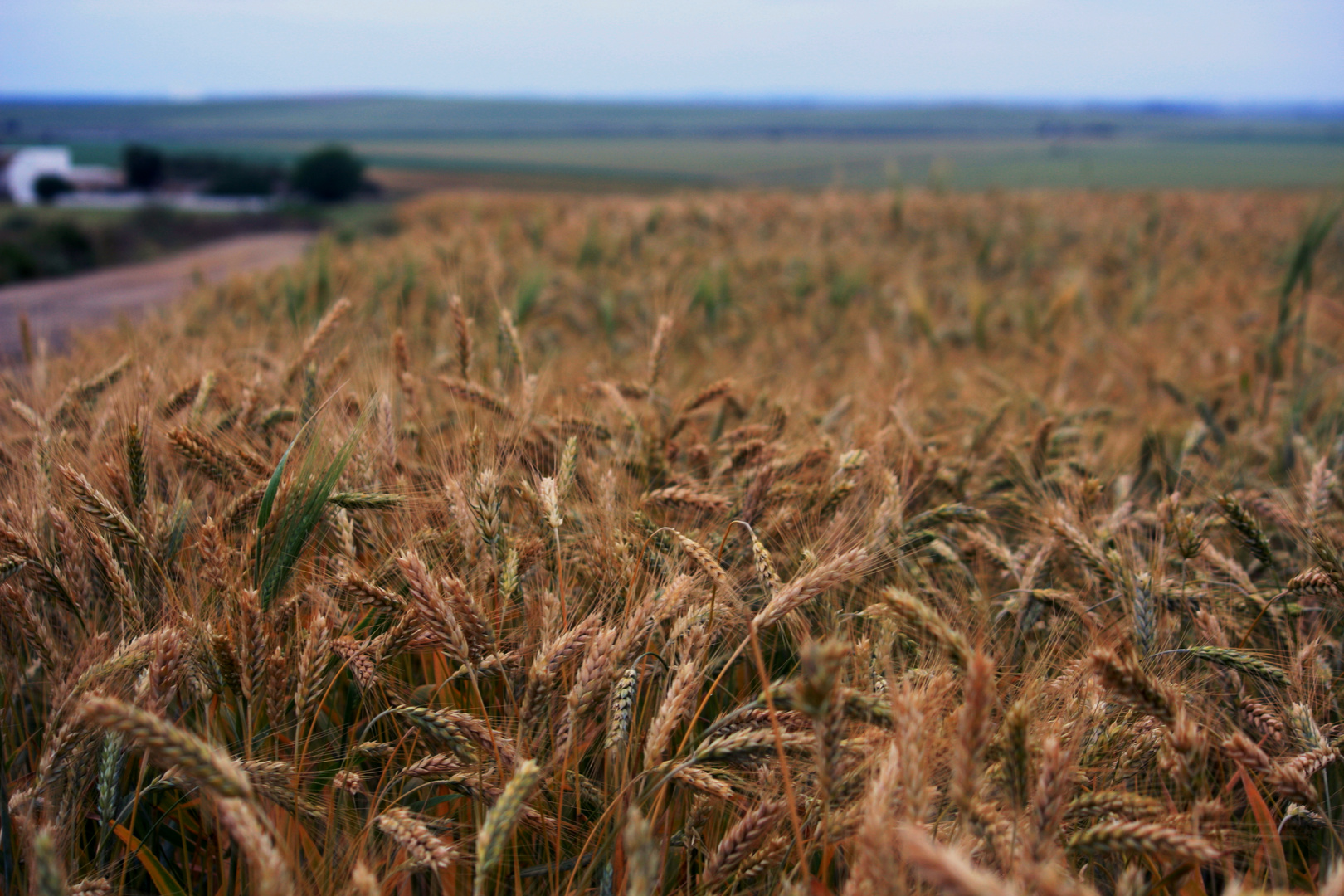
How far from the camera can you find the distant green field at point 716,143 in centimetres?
3108

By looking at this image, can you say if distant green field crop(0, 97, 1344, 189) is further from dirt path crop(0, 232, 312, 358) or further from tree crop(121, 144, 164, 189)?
dirt path crop(0, 232, 312, 358)

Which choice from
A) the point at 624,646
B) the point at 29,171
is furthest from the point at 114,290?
the point at 29,171

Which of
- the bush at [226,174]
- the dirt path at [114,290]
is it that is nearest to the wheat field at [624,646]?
the dirt path at [114,290]

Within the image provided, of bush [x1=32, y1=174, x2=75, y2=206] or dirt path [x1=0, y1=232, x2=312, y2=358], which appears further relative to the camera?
bush [x1=32, y1=174, x2=75, y2=206]

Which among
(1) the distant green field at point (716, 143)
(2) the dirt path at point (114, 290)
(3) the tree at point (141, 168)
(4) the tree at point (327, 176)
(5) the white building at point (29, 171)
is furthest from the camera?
(1) the distant green field at point (716, 143)

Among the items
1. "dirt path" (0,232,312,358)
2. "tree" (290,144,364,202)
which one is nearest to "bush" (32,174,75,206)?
"tree" (290,144,364,202)

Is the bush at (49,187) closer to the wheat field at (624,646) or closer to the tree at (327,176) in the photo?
the tree at (327,176)

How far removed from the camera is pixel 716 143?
81812 millimetres

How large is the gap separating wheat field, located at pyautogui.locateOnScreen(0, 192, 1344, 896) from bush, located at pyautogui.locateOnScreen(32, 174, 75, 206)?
54.4 feet

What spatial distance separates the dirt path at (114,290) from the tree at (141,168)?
8.23m

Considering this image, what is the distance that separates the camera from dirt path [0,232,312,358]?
5828 mm

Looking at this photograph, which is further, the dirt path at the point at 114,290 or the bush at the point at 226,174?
the bush at the point at 226,174

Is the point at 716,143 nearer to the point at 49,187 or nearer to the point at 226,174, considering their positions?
the point at 226,174

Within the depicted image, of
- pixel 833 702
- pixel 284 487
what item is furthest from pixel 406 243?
pixel 833 702
